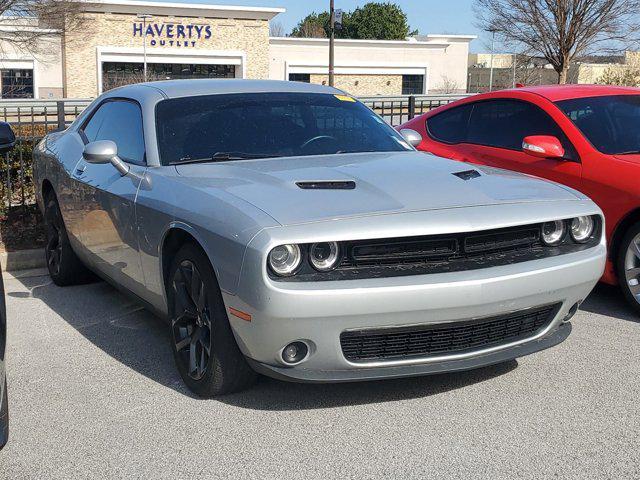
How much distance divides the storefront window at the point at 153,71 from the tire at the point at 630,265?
49.7m

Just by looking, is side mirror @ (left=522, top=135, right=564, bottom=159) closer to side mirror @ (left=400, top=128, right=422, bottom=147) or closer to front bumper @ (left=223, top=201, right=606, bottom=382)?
side mirror @ (left=400, top=128, right=422, bottom=147)

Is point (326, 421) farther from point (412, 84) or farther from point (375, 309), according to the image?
point (412, 84)

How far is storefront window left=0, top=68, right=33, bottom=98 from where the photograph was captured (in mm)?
51125

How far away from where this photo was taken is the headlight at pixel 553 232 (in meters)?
3.96

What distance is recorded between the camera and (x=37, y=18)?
1022 inches

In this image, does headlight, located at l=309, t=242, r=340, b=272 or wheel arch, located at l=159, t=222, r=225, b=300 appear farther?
wheel arch, located at l=159, t=222, r=225, b=300

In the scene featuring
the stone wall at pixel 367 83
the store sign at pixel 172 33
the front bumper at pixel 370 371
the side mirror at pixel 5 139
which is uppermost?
the store sign at pixel 172 33

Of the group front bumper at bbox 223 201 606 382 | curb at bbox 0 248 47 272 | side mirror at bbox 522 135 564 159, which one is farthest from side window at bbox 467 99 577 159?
curb at bbox 0 248 47 272

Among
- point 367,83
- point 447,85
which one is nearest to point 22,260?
point 367,83

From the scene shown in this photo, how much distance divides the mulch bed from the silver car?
2741 mm

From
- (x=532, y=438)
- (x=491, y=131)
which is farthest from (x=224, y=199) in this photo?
(x=491, y=131)

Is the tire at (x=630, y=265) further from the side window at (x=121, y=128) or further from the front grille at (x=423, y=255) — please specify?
the side window at (x=121, y=128)

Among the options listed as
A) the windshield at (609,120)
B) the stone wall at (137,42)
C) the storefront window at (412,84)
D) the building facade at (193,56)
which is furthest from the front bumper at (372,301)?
the storefront window at (412,84)

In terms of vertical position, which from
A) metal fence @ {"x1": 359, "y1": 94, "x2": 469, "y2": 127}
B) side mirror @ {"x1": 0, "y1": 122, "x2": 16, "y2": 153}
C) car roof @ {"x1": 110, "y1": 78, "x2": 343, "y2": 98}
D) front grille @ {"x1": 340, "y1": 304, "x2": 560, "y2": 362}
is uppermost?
car roof @ {"x1": 110, "y1": 78, "x2": 343, "y2": 98}
